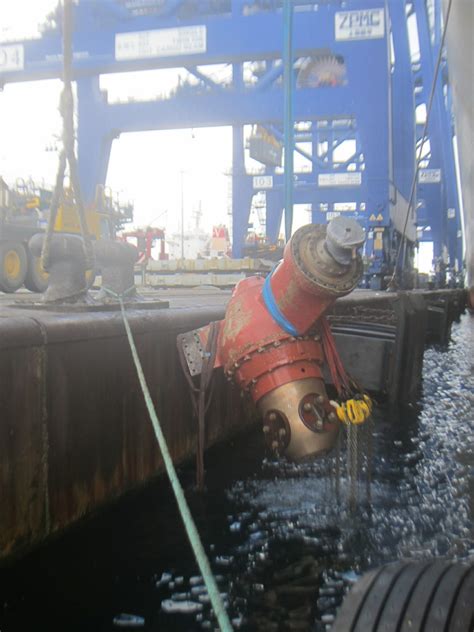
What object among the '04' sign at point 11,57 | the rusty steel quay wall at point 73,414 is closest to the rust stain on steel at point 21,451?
the rusty steel quay wall at point 73,414

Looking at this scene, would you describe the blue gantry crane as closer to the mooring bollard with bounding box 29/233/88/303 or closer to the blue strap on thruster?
the mooring bollard with bounding box 29/233/88/303

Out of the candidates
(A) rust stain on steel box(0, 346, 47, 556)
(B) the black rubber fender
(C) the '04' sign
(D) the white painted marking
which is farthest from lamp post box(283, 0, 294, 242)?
(C) the '04' sign

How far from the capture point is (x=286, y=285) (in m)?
2.73

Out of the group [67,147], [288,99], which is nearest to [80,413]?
[67,147]

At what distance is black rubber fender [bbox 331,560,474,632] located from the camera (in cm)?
123

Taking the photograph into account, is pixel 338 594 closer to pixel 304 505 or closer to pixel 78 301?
pixel 304 505

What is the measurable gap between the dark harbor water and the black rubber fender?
2.87ft

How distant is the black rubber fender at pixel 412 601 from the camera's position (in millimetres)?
1227

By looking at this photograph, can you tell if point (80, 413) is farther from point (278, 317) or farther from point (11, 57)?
point (11, 57)

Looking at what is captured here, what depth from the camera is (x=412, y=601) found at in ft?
4.18

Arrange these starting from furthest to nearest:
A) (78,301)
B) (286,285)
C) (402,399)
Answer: (402,399)
(78,301)
(286,285)

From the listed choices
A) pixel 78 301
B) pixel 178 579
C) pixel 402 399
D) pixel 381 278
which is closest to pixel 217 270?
pixel 381 278

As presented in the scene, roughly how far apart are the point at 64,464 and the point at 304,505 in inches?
47.1

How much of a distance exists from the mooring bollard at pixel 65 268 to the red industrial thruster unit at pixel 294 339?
3.34 ft
